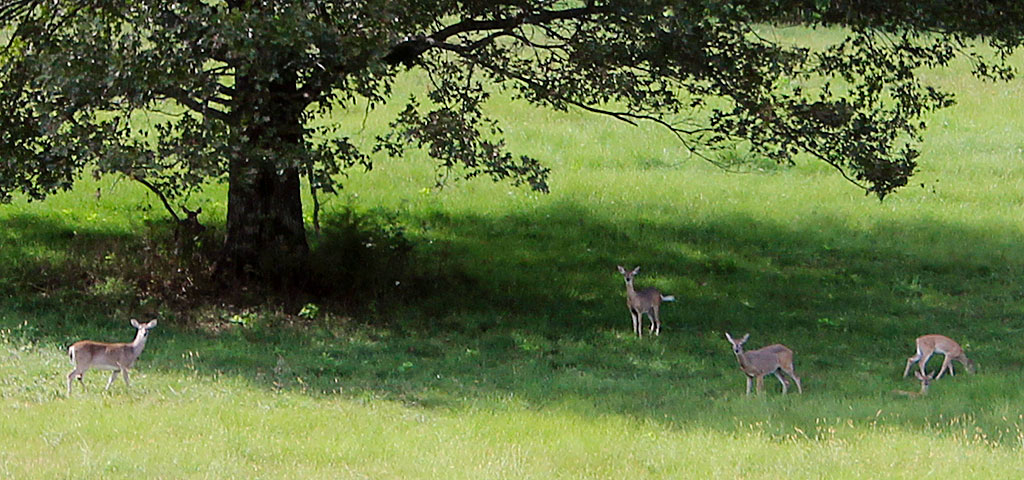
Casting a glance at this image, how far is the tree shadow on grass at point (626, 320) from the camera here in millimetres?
12602

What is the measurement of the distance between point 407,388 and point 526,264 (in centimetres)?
687

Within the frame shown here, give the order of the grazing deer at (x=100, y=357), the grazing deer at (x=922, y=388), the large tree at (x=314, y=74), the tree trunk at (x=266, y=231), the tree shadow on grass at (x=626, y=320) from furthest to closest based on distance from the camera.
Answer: the tree trunk at (x=266, y=231) → the large tree at (x=314, y=74) → the tree shadow on grass at (x=626, y=320) → the grazing deer at (x=922, y=388) → the grazing deer at (x=100, y=357)

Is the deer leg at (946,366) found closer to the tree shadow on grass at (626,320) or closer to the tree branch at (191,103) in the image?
the tree shadow on grass at (626,320)

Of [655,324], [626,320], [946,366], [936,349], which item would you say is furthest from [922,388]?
[626,320]

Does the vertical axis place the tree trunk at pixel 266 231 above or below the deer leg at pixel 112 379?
above

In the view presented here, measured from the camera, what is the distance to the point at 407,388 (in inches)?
496

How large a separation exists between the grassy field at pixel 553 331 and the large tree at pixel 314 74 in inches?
71.7

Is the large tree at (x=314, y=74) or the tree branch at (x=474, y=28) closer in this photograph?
the large tree at (x=314, y=74)

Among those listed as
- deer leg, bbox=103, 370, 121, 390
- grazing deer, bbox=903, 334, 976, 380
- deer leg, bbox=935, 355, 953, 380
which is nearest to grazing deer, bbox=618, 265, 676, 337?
grazing deer, bbox=903, 334, 976, 380

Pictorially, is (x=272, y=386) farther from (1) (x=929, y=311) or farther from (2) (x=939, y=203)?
(2) (x=939, y=203)

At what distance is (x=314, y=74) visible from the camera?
47.2 ft

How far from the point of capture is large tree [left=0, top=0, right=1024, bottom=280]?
44.3 feet

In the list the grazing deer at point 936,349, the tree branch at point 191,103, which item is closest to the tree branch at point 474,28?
the tree branch at point 191,103

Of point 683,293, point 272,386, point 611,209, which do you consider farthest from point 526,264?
point 272,386
